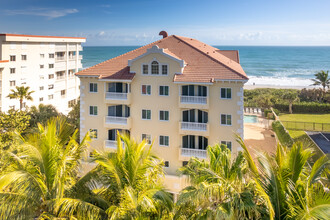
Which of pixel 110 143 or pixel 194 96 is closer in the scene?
pixel 194 96

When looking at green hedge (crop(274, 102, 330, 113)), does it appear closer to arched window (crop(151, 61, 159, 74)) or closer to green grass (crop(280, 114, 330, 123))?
green grass (crop(280, 114, 330, 123))

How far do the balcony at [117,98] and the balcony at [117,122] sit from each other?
1.72 metres

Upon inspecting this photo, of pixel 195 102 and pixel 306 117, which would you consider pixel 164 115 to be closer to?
pixel 195 102

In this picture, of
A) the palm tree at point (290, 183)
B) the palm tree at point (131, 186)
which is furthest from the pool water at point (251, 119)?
the palm tree at point (290, 183)

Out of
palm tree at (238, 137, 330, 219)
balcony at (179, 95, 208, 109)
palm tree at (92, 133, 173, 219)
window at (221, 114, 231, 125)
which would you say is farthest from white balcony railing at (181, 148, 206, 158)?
palm tree at (238, 137, 330, 219)

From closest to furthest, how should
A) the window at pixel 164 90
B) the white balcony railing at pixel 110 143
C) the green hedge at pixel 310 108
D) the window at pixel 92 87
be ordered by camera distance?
1. the window at pixel 164 90
2. the white balcony railing at pixel 110 143
3. the window at pixel 92 87
4. the green hedge at pixel 310 108

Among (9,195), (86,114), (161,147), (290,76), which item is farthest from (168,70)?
(290,76)

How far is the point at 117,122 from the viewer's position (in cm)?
2970

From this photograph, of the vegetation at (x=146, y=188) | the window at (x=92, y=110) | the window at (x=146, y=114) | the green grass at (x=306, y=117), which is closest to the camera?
the vegetation at (x=146, y=188)

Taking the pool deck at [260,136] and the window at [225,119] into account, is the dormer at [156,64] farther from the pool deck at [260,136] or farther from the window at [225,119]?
the pool deck at [260,136]

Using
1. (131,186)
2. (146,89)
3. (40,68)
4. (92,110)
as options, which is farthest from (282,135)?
(40,68)

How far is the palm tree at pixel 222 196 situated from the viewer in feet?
26.6

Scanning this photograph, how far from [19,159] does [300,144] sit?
9.44m

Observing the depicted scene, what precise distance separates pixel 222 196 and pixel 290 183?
213 centimetres
